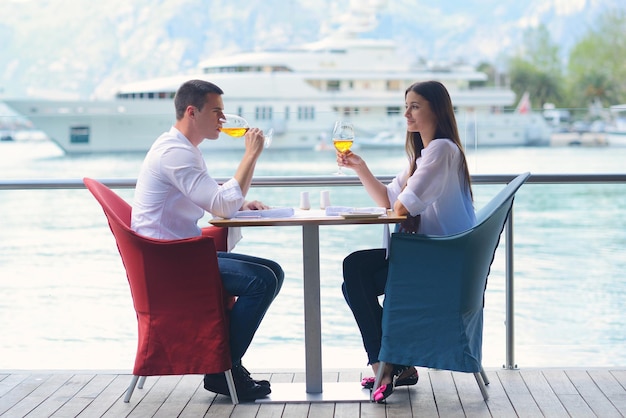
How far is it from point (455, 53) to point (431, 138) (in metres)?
30.1

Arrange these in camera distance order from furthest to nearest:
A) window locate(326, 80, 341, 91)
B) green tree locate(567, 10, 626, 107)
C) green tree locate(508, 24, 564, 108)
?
green tree locate(508, 24, 564, 108) < green tree locate(567, 10, 626, 107) < window locate(326, 80, 341, 91)

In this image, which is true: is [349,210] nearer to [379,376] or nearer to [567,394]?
[379,376]

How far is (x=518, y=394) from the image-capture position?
2.85m

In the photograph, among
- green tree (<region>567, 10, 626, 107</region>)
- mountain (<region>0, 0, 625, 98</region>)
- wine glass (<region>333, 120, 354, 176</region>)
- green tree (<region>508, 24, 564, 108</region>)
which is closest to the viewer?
wine glass (<region>333, 120, 354, 176</region>)

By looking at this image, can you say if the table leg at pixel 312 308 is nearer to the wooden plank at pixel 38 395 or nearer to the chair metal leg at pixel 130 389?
the chair metal leg at pixel 130 389

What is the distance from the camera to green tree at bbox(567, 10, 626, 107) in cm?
3077

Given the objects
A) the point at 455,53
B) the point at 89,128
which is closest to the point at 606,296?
the point at 89,128

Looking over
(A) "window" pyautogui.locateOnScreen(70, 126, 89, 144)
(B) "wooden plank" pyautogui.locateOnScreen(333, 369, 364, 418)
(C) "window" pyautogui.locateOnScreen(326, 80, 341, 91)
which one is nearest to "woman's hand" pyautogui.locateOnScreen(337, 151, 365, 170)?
(B) "wooden plank" pyautogui.locateOnScreen(333, 369, 364, 418)

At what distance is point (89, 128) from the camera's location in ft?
42.8

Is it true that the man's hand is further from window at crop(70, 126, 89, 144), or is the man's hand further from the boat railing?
window at crop(70, 126, 89, 144)

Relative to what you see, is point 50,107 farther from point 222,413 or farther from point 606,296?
point 222,413

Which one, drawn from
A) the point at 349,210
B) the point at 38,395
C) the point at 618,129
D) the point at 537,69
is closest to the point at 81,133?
the point at 618,129

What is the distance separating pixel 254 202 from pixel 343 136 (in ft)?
1.26

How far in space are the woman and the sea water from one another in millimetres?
434
